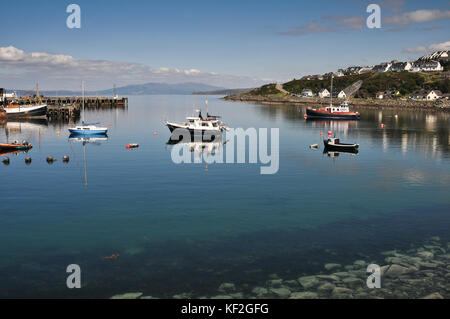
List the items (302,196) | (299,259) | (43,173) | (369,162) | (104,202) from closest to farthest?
(299,259)
(104,202)
(302,196)
(43,173)
(369,162)

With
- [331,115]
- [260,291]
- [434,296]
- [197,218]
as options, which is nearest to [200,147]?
[197,218]

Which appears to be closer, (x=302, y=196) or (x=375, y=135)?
(x=302, y=196)

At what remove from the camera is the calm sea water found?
18703 millimetres

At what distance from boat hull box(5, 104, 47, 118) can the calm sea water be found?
6125 cm

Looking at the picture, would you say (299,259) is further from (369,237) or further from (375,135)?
(375,135)

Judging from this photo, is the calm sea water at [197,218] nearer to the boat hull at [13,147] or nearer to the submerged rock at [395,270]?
the submerged rock at [395,270]

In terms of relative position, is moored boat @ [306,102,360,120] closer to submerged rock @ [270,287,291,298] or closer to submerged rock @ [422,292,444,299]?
submerged rock @ [422,292,444,299]

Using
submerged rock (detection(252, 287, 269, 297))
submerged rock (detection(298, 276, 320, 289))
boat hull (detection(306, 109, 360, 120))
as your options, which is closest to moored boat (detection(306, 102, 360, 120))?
A: boat hull (detection(306, 109, 360, 120))

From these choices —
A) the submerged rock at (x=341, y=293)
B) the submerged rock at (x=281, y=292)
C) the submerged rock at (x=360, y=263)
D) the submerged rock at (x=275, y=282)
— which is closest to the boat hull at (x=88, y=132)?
the submerged rock at (x=275, y=282)

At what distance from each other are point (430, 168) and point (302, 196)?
21.1 meters

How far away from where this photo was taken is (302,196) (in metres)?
32.3
